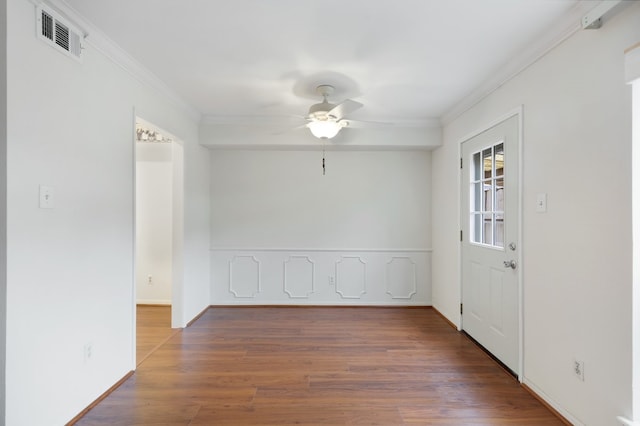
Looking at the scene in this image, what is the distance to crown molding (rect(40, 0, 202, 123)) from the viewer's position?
5.85 feet

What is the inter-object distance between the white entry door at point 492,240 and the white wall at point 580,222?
6.3 inches

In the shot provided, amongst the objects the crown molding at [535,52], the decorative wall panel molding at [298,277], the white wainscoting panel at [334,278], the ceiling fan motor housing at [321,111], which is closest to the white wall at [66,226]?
the ceiling fan motor housing at [321,111]

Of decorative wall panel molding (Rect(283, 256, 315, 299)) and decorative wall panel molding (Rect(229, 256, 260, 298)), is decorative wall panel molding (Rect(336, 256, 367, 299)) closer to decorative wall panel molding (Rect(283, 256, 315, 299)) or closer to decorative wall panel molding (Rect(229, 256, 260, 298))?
decorative wall panel molding (Rect(283, 256, 315, 299))

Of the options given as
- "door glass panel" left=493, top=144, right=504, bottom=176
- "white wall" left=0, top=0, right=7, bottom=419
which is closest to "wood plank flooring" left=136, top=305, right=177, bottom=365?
"white wall" left=0, top=0, right=7, bottom=419

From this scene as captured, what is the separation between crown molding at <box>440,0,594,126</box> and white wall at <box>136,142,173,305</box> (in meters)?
4.00

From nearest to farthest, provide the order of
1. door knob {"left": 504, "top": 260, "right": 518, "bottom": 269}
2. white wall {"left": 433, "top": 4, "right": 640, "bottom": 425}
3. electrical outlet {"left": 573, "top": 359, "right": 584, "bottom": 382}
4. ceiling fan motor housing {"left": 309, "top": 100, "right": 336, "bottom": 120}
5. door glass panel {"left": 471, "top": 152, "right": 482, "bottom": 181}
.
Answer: white wall {"left": 433, "top": 4, "right": 640, "bottom": 425}
electrical outlet {"left": 573, "top": 359, "right": 584, "bottom": 382}
door knob {"left": 504, "top": 260, "right": 518, "bottom": 269}
ceiling fan motor housing {"left": 309, "top": 100, "right": 336, "bottom": 120}
door glass panel {"left": 471, "top": 152, "right": 482, "bottom": 181}

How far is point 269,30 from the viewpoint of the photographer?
1979 millimetres

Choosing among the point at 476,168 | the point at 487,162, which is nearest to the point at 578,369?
the point at 487,162

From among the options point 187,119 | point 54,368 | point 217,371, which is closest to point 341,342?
point 217,371

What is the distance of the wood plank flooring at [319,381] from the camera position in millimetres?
1959

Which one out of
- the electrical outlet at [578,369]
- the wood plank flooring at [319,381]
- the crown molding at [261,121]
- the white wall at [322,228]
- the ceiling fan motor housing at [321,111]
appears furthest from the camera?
the white wall at [322,228]

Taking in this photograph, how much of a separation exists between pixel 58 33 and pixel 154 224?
303 centimetres

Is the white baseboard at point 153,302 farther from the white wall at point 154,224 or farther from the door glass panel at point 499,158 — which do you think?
the door glass panel at point 499,158

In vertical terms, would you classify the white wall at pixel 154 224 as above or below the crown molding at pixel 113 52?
below
